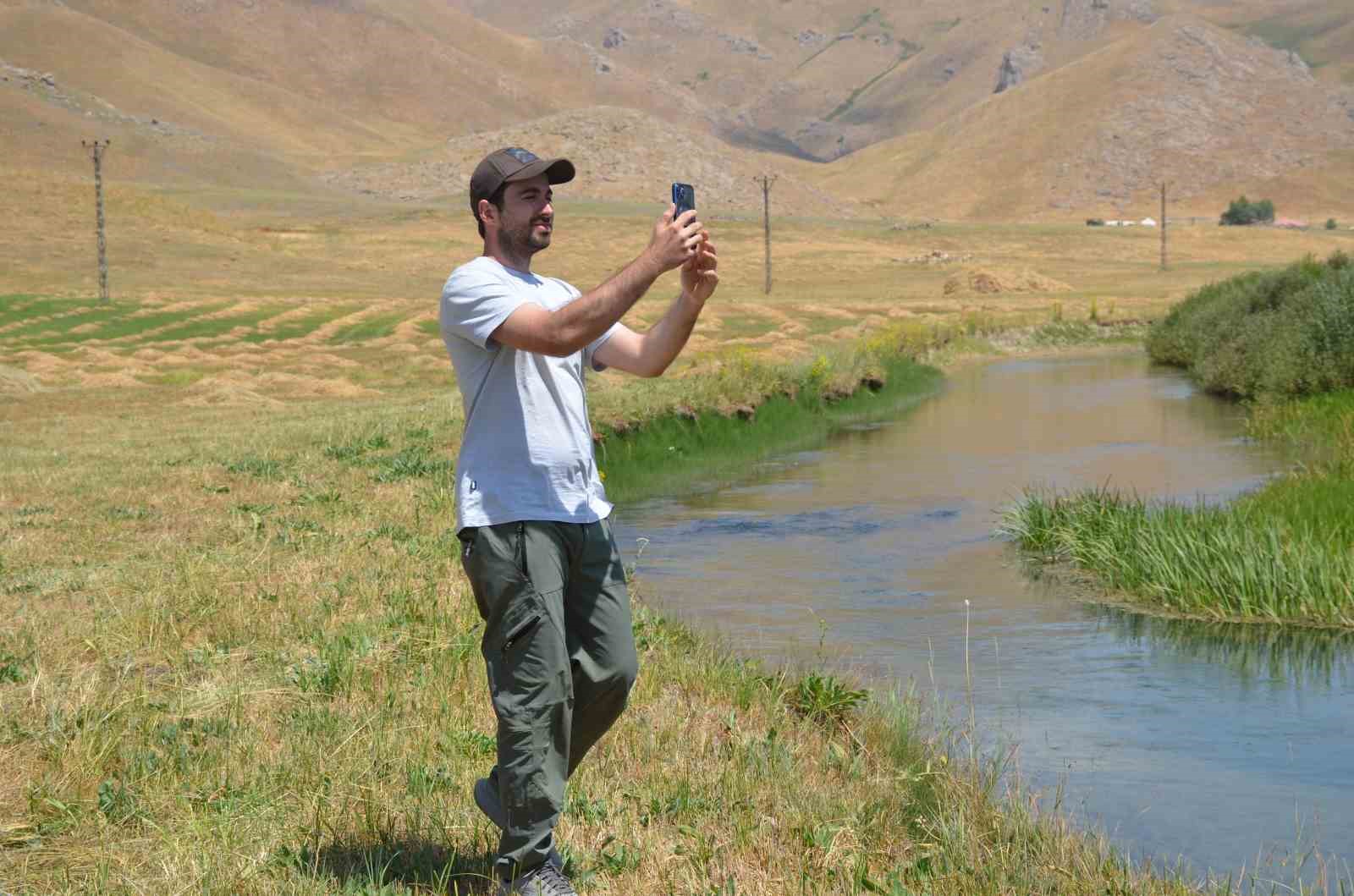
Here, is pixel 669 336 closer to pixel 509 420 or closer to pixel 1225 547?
pixel 509 420

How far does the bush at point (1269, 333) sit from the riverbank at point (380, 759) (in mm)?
14326

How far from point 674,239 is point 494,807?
5.66 ft

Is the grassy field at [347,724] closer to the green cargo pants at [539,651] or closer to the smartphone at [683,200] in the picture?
the green cargo pants at [539,651]

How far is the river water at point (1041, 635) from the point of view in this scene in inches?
288

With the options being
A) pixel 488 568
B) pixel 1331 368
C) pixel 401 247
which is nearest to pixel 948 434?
pixel 1331 368

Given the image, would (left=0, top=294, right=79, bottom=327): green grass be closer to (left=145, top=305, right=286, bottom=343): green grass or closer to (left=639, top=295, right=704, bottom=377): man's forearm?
(left=145, top=305, right=286, bottom=343): green grass

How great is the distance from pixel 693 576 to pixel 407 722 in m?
6.91

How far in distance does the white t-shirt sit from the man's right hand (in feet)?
1.35

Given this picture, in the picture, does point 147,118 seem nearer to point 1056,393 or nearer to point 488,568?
point 1056,393

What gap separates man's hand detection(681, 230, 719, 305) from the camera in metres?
4.68

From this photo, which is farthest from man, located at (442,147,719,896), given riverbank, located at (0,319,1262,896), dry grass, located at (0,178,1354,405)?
dry grass, located at (0,178,1354,405)

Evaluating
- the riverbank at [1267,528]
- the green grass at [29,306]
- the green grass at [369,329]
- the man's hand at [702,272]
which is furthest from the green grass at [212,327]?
the man's hand at [702,272]

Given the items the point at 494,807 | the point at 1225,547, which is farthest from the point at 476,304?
the point at 1225,547

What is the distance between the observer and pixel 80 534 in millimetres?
11492
